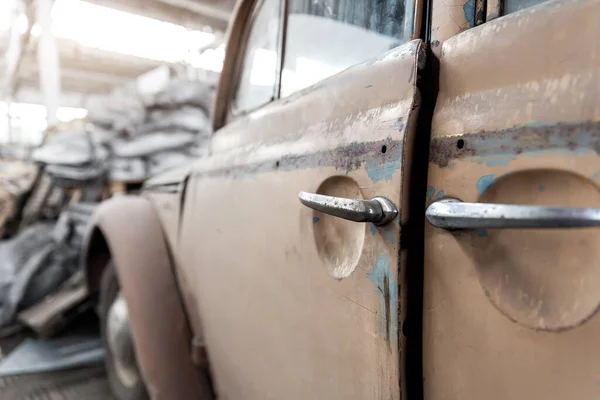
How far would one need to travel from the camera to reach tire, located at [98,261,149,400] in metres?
1.97

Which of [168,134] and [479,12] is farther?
[168,134]

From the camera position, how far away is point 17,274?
3.14 m

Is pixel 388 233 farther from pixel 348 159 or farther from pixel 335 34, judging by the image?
pixel 335 34

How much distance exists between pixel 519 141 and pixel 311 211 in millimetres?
381

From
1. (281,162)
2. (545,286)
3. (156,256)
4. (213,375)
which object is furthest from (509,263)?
(156,256)

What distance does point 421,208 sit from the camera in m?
0.60

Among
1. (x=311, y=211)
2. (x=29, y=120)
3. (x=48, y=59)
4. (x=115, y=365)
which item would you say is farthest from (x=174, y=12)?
(x=29, y=120)

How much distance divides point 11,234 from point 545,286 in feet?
16.6

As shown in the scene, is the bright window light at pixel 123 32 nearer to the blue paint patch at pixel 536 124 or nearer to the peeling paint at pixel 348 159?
the peeling paint at pixel 348 159

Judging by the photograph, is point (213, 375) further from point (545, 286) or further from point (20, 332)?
point (20, 332)

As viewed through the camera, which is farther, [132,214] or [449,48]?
[132,214]

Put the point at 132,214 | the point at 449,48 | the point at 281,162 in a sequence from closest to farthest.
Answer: the point at 449,48 < the point at 281,162 < the point at 132,214

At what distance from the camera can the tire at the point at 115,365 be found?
6.46 ft

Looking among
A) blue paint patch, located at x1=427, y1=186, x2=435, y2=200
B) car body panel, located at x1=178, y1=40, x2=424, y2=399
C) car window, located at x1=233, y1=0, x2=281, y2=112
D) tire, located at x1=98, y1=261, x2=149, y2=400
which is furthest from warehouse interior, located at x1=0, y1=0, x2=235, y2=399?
blue paint patch, located at x1=427, y1=186, x2=435, y2=200
